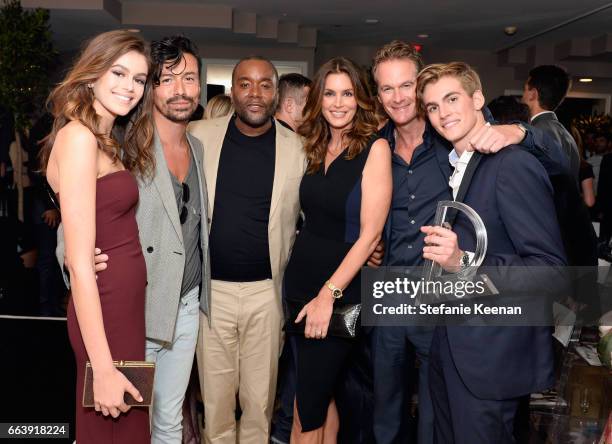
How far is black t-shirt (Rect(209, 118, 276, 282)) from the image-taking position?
2.52 m

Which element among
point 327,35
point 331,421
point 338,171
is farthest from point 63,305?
point 327,35

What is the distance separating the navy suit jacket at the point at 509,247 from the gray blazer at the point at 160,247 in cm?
93

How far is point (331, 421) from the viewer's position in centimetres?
277

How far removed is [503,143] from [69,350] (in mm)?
2334

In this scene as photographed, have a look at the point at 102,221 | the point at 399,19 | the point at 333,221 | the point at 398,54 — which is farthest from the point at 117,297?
the point at 399,19

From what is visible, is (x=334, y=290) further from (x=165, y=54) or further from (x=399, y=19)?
(x=399, y=19)

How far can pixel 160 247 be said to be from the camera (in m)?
2.16

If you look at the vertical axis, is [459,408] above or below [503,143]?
below

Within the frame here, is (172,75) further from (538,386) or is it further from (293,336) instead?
(538,386)

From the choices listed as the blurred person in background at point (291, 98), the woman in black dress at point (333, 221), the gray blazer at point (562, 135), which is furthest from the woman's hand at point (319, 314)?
the blurred person in background at point (291, 98)

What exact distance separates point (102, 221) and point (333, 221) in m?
0.91

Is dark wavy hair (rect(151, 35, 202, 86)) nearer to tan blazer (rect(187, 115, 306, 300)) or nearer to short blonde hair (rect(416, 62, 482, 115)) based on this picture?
tan blazer (rect(187, 115, 306, 300))

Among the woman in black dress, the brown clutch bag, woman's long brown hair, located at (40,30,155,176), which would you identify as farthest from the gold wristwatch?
woman's long brown hair, located at (40,30,155,176)

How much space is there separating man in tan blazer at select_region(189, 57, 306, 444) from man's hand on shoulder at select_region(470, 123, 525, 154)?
93cm
